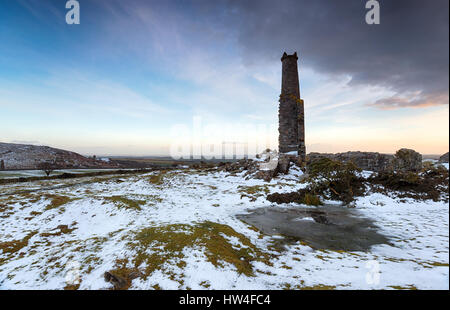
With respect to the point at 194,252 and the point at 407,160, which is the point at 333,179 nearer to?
the point at 407,160

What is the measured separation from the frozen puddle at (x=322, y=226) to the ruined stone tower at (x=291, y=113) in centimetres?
1458

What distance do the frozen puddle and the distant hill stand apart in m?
26.0

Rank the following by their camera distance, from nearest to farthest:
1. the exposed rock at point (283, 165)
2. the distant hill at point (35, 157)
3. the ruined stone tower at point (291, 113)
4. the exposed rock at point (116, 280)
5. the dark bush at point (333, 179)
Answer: the exposed rock at point (116, 280) < the dark bush at point (333, 179) < the exposed rock at point (283, 165) < the distant hill at point (35, 157) < the ruined stone tower at point (291, 113)

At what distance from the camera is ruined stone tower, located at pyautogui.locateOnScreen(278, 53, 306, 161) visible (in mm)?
23609

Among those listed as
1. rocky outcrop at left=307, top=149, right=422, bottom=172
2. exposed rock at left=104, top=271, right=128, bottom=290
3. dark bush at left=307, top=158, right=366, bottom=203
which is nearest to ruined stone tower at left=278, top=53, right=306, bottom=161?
rocky outcrop at left=307, top=149, right=422, bottom=172

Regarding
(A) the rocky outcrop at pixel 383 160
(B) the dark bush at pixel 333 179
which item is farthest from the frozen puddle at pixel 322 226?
(A) the rocky outcrop at pixel 383 160

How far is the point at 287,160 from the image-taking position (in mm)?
19547

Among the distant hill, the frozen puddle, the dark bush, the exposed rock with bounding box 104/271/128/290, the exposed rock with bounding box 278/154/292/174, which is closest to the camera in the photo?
the exposed rock with bounding box 104/271/128/290

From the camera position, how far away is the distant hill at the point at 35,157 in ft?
68.1

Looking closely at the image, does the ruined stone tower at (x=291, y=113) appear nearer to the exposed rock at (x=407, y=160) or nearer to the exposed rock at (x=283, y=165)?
the exposed rock at (x=283, y=165)

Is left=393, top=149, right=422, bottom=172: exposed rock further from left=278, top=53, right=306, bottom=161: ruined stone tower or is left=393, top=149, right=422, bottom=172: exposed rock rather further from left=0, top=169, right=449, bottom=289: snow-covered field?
left=278, top=53, right=306, bottom=161: ruined stone tower

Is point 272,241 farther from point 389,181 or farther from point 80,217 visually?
point 389,181
